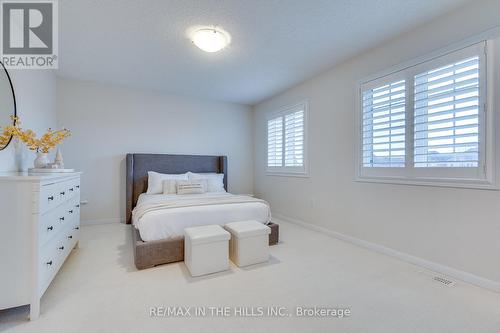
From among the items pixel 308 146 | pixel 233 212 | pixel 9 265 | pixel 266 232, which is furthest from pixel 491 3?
pixel 9 265

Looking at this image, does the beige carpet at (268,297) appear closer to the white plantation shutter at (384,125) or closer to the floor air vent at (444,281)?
the floor air vent at (444,281)

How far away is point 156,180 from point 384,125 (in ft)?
11.6

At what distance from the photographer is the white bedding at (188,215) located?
2.40m

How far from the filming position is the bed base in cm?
228

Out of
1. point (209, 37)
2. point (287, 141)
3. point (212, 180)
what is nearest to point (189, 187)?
point (212, 180)

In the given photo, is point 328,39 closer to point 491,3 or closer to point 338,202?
point 491,3

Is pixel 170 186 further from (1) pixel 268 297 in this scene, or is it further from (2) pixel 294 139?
(1) pixel 268 297

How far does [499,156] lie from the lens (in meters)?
1.87

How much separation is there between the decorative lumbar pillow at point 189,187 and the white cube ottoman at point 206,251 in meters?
1.50

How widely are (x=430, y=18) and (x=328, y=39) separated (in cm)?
94

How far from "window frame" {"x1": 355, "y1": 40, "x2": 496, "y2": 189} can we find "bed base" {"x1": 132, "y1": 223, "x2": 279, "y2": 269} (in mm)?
2370

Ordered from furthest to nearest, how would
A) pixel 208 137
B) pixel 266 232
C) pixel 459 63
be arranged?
pixel 208 137
pixel 266 232
pixel 459 63

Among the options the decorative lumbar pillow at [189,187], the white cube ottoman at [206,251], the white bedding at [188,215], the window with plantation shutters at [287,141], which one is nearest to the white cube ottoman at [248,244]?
the white cube ottoman at [206,251]

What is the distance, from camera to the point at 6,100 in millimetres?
2170
